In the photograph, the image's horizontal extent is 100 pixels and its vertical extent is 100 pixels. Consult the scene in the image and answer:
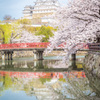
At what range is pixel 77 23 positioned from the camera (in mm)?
17438

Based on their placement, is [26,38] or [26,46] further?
[26,38]

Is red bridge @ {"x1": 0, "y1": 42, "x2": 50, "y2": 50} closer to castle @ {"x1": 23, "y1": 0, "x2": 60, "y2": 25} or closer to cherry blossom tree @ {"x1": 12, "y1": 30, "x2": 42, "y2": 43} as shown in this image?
cherry blossom tree @ {"x1": 12, "y1": 30, "x2": 42, "y2": 43}

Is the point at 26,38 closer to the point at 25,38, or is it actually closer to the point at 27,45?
the point at 25,38

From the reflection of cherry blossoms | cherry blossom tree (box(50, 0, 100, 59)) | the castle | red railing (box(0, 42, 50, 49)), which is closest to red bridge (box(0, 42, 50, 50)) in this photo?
red railing (box(0, 42, 50, 49))

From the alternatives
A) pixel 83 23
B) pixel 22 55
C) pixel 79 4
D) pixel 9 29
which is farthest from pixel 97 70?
pixel 22 55

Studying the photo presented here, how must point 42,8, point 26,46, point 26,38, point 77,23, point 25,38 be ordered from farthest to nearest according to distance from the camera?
point 42,8 < point 25,38 < point 26,38 < point 26,46 < point 77,23

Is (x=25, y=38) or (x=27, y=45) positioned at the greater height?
(x=27, y=45)

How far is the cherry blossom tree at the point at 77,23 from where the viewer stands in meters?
15.1

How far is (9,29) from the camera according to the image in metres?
45.6

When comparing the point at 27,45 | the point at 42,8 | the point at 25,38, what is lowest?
the point at 25,38

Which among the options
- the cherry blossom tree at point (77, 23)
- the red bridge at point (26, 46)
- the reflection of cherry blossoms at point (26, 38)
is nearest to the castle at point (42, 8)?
the reflection of cherry blossoms at point (26, 38)

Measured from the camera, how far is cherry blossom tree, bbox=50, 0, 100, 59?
593 inches

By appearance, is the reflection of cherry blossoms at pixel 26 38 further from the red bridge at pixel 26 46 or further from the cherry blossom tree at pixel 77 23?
the cherry blossom tree at pixel 77 23

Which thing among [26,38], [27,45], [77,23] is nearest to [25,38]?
[26,38]
